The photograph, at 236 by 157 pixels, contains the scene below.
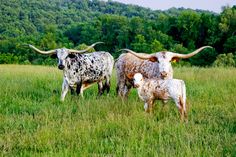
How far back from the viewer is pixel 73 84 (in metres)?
10.8

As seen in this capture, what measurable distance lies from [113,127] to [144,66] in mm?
2970

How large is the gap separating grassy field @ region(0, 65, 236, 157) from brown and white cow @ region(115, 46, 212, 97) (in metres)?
0.76

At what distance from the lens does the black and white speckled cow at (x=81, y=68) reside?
10.6 meters

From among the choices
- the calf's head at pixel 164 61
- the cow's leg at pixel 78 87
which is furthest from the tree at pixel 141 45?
the calf's head at pixel 164 61

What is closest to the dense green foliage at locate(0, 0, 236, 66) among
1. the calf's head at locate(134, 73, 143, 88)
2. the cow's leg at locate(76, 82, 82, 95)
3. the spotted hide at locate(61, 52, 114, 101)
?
the spotted hide at locate(61, 52, 114, 101)

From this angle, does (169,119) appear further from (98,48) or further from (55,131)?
(98,48)

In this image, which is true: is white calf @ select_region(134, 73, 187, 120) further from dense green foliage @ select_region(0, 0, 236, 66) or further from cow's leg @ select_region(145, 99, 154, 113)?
dense green foliage @ select_region(0, 0, 236, 66)

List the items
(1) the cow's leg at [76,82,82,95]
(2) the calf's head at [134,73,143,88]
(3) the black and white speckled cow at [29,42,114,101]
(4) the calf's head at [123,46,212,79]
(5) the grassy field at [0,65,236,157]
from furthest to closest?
1. (1) the cow's leg at [76,82,82,95]
2. (3) the black and white speckled cow at [29,42,114,101]
3. (4) the calf's head at [123,46,212,79]
4. (2) the calf's head at [134,73,143,88]
5. (5) the grassy field at [0,65,236,157]

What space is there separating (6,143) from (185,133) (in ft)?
9.02

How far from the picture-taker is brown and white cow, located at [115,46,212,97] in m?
8.50

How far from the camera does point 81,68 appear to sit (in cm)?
1094

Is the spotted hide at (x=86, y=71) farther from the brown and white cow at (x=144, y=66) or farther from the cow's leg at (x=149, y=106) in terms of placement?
the cow's leg at (x=149, y=106)

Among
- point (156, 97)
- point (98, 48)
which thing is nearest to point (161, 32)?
point (98, 48)

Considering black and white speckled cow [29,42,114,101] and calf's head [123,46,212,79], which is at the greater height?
calf's head [123,46,212,79]
